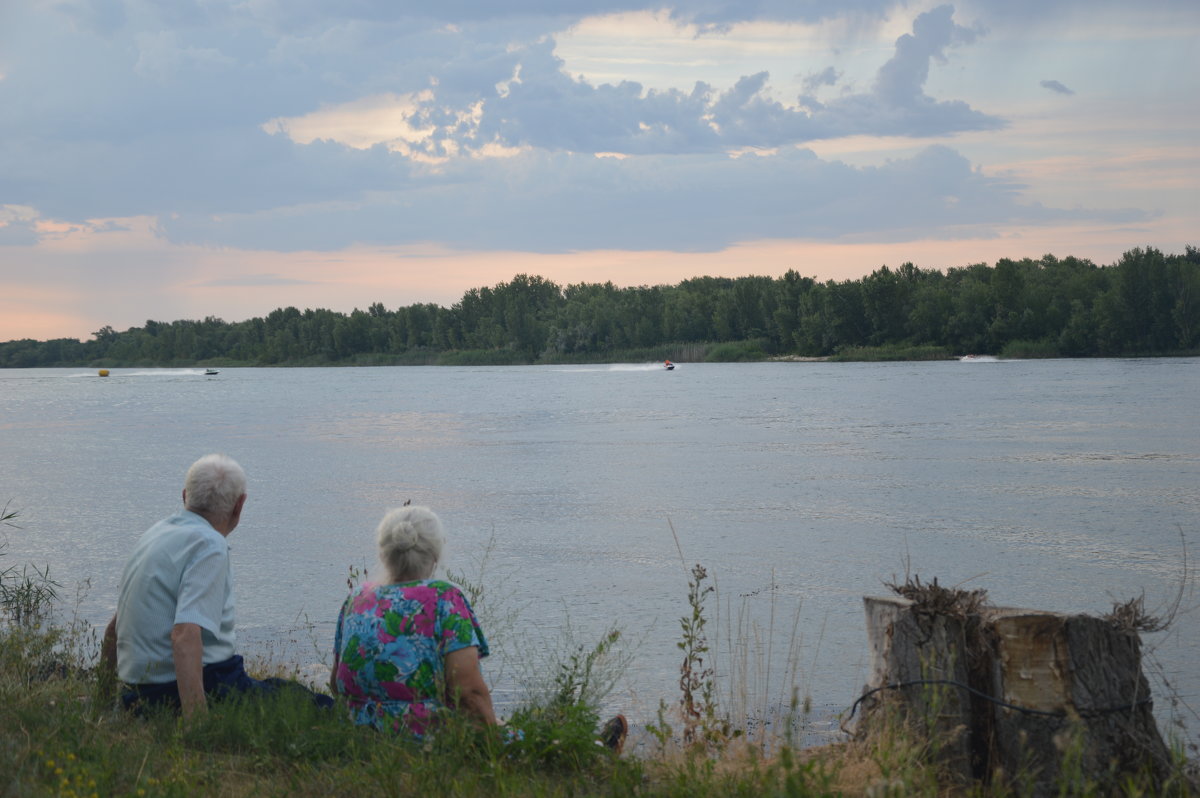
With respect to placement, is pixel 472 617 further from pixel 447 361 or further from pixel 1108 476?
pixel 447 361

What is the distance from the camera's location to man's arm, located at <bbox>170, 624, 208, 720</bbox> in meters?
4.99

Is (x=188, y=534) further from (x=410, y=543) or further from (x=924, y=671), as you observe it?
(x=924, y=671)

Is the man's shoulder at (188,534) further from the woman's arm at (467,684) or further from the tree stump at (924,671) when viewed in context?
the tree stump at (924,671)

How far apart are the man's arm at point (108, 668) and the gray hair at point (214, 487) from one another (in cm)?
89

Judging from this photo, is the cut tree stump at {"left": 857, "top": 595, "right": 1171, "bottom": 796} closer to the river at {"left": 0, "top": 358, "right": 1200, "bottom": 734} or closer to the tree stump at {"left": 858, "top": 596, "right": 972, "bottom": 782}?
the tree stump at {"left": 858, "top": 596, "right": 972, "bottom": 782}

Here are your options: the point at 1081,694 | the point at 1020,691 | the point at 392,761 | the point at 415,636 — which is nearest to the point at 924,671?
the point at 1020,691

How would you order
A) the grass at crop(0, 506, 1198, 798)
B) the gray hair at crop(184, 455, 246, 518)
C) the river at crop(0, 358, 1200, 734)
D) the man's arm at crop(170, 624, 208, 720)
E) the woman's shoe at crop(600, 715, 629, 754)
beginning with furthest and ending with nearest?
the river at crop(0, 358, 1200, 734) < the woman's shoe at crop(600, 715, 629, 754) < the gray hair at crop(184, 455, 246, 518) < the man's arm at crop(170, 624, 208, 720) < the grass at crop(0, 506, 1198, 798)

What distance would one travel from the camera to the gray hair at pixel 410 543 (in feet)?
15.8

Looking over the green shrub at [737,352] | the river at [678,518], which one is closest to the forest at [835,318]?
the green shrub at [737,352]

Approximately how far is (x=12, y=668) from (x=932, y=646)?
546 cm

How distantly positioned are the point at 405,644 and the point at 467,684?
0.31 metres

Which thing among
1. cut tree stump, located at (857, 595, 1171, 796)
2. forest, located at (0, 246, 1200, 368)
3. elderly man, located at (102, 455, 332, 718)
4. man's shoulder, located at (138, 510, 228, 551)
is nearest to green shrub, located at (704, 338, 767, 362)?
forest, located at (0, 246, 1200, 368)

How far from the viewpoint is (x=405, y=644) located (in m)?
4.87

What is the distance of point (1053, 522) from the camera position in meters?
16.4
